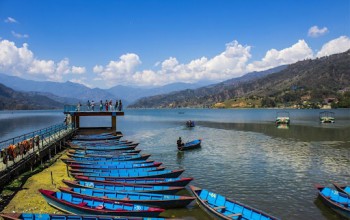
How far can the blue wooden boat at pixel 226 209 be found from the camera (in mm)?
19109

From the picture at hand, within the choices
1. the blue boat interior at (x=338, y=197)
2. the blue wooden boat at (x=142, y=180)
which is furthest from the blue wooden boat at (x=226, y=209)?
the blue boat interior at (x=338, y=197)

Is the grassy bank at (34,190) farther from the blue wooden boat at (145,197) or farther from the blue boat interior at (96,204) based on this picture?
the blue wooden boat at (145,197)

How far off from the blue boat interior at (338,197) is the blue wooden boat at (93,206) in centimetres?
1376

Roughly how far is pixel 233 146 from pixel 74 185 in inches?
1555

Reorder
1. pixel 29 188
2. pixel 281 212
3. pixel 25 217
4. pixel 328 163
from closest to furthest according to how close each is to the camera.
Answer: pixel 25 217 → pixel 281 212 → pixel 29 188 → pixel 328 163

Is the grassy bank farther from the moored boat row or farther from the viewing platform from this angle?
the viewing platform

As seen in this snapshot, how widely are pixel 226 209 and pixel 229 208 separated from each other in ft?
0.79

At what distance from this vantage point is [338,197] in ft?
77.9

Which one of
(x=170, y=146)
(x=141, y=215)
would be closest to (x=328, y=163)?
(x=170, y=146)

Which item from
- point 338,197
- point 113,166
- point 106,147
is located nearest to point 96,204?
point 113,166

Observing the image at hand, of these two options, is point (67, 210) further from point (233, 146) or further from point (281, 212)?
point (233, 146)

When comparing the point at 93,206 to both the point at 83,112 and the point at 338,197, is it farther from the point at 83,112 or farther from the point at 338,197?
the point at 83,112

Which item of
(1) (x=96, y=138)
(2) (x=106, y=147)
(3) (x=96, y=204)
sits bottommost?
(3) (x=96, y=204)

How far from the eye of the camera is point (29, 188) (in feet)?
87.9
